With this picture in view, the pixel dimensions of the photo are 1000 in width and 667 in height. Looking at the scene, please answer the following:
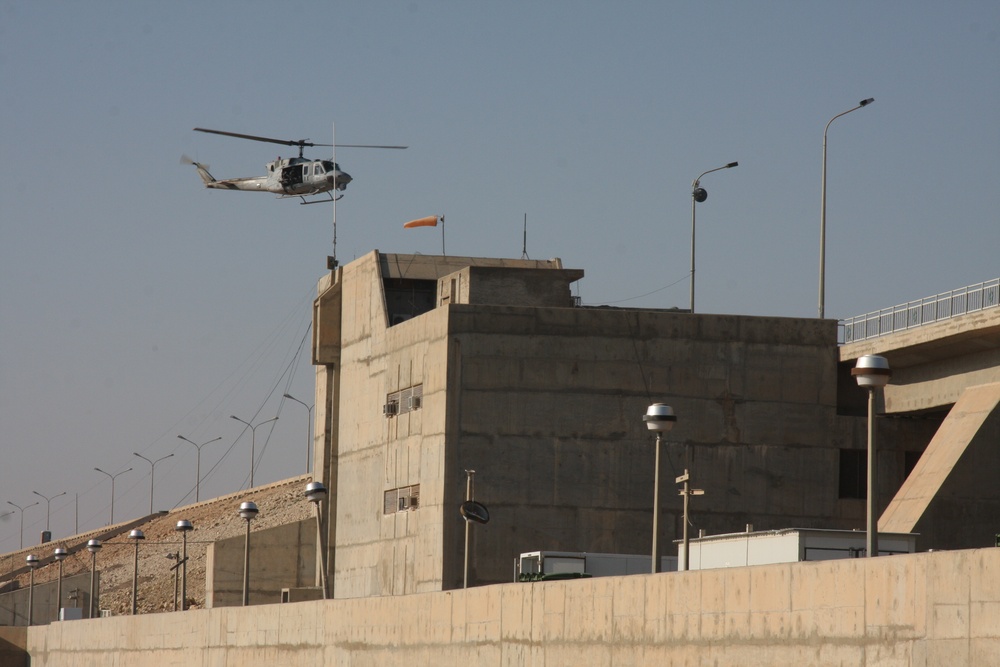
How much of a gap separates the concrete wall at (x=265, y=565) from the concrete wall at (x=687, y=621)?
24.3m

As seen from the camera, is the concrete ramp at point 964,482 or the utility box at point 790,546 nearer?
the utility box at point 790,546

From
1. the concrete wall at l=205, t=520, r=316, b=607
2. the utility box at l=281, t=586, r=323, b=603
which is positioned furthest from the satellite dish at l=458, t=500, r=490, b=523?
the concrete wall at l=205, t=520, r=316, b=607

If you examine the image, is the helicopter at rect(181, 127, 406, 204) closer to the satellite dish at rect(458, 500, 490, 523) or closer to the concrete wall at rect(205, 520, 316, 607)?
the concrete wall at rect(205, 520, 316, 607)

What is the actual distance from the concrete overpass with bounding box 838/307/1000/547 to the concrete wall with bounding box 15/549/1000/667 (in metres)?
15.9

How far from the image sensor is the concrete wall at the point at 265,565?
64.0m

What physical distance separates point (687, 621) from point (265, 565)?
43610 mm

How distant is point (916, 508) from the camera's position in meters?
42.1

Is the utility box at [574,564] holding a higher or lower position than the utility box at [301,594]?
higher

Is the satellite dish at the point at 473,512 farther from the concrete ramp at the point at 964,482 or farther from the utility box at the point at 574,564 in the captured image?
the concrete ramp at the point at 964,482

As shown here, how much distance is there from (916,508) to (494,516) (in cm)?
1255

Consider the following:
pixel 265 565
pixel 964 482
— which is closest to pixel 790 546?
pixel 964 482

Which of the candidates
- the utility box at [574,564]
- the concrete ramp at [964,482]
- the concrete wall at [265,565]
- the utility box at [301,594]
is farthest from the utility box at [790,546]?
the concrete wall at [265,565]

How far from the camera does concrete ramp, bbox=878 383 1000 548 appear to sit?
4156 cm

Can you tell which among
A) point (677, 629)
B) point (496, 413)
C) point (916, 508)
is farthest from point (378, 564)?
A: point (677, 629)
